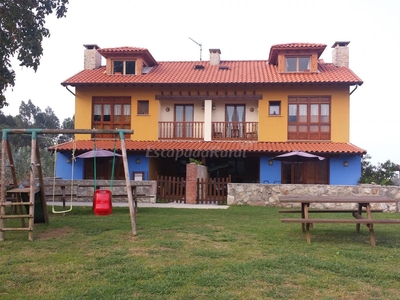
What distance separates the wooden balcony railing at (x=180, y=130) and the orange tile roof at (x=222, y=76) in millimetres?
2288

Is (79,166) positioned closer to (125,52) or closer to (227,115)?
(125,52)

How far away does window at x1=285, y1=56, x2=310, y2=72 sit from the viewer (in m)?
20.0

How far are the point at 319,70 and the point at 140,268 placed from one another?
57.8ft

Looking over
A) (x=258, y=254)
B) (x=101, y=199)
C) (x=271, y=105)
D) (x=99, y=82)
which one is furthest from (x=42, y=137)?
(x=258, y=254)

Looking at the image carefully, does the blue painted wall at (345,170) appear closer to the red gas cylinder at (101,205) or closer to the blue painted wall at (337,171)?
the blue painted wall at (337,171)

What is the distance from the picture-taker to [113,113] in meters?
20.2

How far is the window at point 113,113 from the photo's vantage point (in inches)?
795

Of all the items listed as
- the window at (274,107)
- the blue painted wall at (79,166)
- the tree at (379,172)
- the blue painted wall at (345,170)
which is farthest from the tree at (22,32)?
the tree at (379,172)

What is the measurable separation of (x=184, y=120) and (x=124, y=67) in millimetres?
4406

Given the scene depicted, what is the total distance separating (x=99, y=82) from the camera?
63.7 ft

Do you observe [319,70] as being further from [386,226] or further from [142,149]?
[386,226]

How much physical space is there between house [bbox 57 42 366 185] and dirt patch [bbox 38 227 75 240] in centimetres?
1019

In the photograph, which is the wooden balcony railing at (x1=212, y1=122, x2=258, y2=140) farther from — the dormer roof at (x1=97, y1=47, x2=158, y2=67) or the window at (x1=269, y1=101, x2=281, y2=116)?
the dormer roof at (x1=97, y1=47, x2=158, y2=67)

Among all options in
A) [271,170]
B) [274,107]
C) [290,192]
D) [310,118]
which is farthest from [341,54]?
[290,192]
